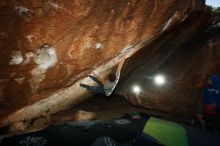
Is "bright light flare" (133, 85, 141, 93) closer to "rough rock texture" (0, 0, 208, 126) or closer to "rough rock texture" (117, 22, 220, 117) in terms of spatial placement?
"rough rock texture" (117, 22, 220, 117)

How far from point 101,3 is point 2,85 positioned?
2.37 metres

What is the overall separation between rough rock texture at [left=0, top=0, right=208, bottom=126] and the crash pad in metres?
1.92

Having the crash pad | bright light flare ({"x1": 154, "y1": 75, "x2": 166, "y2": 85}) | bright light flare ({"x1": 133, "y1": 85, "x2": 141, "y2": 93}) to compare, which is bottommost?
the crash pad

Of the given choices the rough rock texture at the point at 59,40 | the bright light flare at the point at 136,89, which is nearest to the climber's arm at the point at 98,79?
the rough rock texture at the point at 59,40

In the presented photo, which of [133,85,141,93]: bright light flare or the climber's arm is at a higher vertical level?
the climber's arm

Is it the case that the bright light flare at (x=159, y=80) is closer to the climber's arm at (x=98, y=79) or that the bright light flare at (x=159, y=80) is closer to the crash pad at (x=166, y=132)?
the climber's arm at (x=98, y=79)

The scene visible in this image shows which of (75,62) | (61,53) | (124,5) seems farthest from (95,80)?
(124,5)

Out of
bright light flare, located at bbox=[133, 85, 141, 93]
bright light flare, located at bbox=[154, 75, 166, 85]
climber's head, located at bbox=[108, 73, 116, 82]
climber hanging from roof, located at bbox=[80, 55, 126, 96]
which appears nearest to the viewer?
climber hanging from roof, located at bbox=[80, 55, 126, 96]

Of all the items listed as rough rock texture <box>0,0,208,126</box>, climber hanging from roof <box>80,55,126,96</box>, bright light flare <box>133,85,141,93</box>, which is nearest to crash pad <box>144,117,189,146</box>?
rough rock texture <box>0,0,208,126</box>

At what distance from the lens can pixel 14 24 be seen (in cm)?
357

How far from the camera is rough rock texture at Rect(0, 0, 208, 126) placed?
12.2 feet

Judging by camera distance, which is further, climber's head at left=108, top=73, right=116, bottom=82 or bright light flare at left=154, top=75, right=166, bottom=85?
bright light flare at left=154, top=75, right=166, bottom=85

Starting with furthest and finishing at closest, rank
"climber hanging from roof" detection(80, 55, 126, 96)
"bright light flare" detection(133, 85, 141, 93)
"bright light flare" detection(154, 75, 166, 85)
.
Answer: "bright light flare" detection(133, 85, 141, 93) → "bright light flare" detection(154, 75, 166, 85) → "climber hanging from roof" detection(80, 55, 126, 96)

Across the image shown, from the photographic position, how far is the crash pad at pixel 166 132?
12.6ft
